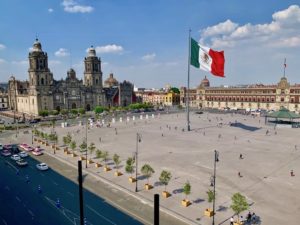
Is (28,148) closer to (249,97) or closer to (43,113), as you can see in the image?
(43,113)

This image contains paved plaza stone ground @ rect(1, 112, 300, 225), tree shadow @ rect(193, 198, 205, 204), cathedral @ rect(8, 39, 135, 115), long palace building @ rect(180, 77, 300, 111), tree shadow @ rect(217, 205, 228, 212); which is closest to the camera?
tree shadow @ rect(217, 205, 228, 212)

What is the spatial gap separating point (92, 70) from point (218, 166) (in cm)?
10823

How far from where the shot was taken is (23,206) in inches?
1153

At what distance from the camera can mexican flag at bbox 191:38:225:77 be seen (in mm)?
62281

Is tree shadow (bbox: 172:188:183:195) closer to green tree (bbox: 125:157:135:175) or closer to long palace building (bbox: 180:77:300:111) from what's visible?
green tree (bbox: 125:157:135:175)

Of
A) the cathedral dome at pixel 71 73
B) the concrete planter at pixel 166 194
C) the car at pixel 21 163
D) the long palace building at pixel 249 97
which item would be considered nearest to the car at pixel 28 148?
the car at pixel 21 163

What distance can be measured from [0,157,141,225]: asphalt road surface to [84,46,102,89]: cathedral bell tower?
336 ft

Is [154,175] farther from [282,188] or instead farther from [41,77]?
[41,77]

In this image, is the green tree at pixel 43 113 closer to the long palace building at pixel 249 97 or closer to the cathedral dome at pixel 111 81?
the cathedral dome at pixel 111 81

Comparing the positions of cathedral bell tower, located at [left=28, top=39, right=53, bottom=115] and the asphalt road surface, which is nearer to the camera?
the asphalt road surface

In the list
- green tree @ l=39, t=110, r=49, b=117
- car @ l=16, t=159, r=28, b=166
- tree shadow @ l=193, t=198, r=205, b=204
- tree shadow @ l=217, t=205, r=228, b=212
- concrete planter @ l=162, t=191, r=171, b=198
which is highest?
green tree @ l=39, t=110, r=49, b=117

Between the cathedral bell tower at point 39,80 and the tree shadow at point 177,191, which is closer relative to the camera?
the tree shadow at point 177,191

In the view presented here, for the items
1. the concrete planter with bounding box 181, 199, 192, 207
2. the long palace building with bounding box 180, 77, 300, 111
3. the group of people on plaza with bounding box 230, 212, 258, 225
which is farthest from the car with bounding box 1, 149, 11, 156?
the long palace building with bounding box 180, 77, 300, 111

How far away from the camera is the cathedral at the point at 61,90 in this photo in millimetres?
116750
